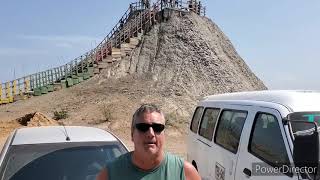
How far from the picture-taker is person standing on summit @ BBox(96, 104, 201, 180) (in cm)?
307

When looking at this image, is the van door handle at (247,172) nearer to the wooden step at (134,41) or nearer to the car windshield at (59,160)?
the car windshield at (59,160)

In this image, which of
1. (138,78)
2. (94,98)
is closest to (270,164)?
(94,98)

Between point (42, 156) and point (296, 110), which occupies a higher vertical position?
point (296, 110)

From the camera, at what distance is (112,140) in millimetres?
4996

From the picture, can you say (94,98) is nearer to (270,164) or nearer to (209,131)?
(209,131)

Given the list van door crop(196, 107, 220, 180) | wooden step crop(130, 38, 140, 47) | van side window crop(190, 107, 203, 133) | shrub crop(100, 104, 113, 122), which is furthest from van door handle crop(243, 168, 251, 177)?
wooden step crop(130, 38, 140, 47)

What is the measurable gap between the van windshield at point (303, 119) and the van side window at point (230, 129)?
1.18 metres

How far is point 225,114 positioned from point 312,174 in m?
2.84

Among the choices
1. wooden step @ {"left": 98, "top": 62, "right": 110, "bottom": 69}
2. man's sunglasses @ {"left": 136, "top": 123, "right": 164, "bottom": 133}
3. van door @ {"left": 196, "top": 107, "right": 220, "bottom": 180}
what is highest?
wooden step @ {"left": 98, "top": 62, "right": 110, "bottom": 69}

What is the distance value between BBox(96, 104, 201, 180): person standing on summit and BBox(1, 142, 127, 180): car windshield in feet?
5.42

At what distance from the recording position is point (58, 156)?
187 inches

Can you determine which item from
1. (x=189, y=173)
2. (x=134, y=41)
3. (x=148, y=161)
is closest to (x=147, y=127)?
(x=148, y=161)

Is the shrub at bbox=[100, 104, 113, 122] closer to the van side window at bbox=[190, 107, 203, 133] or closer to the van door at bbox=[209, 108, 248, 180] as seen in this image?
the van side window at bbox=[190, 107, 203, 133]

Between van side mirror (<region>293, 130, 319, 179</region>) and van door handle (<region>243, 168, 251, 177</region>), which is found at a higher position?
van side mirror (<region>293, 130, 319, 179</region>)
